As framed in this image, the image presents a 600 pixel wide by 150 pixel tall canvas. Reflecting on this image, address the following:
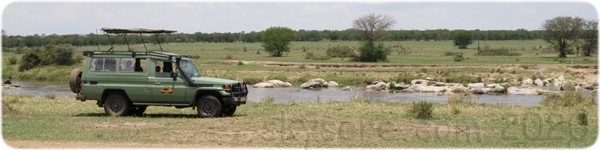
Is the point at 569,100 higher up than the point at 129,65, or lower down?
lower down

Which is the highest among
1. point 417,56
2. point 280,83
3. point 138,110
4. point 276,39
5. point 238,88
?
point 276,39

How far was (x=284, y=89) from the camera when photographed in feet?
128

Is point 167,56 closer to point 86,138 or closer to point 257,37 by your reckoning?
point 86,138

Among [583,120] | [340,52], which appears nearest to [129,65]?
[583,120]

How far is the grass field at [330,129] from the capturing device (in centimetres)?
1170

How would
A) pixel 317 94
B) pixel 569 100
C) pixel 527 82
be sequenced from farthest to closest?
pixel 527 82, pixel 317 94, pixel 569 100

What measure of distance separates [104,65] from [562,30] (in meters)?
60.4

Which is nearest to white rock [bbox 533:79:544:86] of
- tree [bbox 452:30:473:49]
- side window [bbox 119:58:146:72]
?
side window [bbox 119:58:146:72]

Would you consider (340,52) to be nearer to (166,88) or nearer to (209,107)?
(209,107)

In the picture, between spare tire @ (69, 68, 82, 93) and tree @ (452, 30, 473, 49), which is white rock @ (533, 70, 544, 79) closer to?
spare tire @ (69, 68, 82, 93)

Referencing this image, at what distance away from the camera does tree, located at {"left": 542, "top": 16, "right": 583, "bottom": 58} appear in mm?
64375

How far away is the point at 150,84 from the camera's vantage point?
15.4 m

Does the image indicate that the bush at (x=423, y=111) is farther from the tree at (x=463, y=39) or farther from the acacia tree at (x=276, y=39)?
the tree at (x=463, y=39)

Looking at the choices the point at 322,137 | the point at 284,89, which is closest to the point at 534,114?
the point at 322,137
